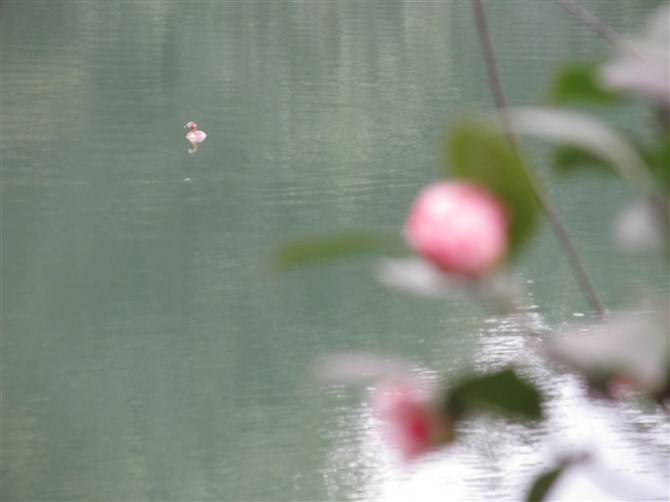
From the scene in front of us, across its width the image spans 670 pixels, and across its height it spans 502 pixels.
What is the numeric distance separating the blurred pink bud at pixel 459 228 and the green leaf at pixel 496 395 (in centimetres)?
5

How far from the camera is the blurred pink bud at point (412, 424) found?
0.44 metres

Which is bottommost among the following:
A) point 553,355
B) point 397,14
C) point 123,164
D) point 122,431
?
point 397,14

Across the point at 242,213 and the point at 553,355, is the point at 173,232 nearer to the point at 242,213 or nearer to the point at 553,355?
the point at 242,213

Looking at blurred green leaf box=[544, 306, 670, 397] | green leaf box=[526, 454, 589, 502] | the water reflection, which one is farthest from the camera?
the water reflection

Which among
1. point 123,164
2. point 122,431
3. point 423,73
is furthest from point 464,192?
point 423,73

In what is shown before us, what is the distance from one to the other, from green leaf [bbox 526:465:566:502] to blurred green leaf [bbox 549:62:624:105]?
0.13 metres

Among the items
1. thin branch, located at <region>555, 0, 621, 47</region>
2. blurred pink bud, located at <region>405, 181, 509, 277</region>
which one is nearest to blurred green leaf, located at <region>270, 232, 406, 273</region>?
blurred pink bud, located at <region>405, 181, 509, 277</region>

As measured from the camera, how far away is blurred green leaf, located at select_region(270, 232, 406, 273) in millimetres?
436

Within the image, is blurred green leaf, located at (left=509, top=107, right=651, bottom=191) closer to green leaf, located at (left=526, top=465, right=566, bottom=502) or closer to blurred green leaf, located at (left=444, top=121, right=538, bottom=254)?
blurred green leaf, located at (left=444, top=121, right=538, bottom=254)

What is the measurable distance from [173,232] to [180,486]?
3.05m

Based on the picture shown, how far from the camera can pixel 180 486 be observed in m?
4.36

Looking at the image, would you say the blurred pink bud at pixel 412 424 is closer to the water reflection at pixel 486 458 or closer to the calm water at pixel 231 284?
the calm water at pixel 231 284

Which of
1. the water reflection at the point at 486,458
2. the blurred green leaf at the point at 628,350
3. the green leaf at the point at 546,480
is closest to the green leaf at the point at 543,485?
the green leaf at the point at 546,480

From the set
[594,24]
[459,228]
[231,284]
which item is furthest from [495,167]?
[231,284]
